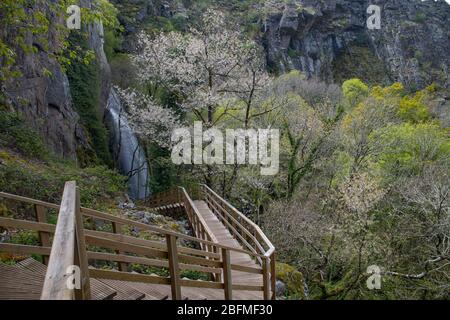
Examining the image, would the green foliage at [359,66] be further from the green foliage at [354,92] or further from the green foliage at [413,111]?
the green foliage at [413,111]

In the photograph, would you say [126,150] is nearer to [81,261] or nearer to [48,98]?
[48,98]

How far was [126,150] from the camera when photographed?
23.3 m

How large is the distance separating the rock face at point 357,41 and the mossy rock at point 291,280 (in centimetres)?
4685

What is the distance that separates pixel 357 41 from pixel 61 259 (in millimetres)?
71054

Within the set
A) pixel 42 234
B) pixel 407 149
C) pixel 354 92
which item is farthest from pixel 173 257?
pixel 354 92

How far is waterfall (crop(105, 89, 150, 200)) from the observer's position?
2270 centimetres

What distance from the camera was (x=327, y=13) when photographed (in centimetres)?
6244

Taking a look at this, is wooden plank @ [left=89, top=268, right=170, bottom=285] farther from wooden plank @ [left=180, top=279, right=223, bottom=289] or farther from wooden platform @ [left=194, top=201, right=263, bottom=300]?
wooden platform @ [left=194, top=201, right=263, bottom=300]

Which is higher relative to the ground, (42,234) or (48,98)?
(48,98)

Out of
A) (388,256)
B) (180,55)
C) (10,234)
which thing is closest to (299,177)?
(388,256)

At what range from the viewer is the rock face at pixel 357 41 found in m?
55.8

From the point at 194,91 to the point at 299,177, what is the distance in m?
6.66

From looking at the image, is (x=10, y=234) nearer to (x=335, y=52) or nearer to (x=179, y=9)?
(x=179, y=9)
